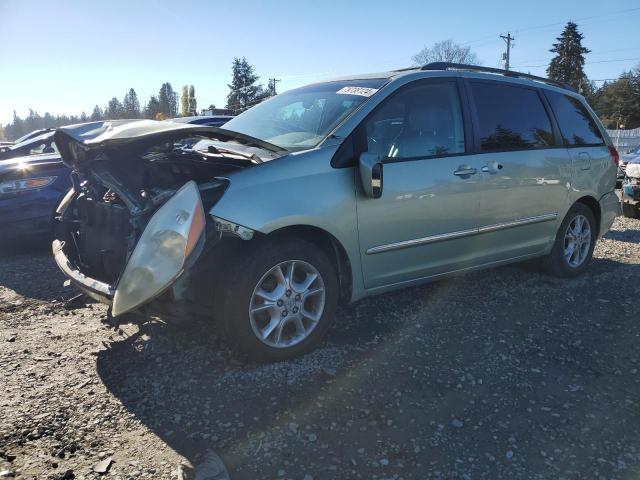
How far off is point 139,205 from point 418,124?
203 cm

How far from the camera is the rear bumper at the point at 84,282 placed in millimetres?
2908

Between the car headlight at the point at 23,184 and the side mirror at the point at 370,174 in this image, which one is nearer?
the side mirror at the point at 370,174

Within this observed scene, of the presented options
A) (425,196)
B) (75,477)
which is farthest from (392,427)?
(425,196)

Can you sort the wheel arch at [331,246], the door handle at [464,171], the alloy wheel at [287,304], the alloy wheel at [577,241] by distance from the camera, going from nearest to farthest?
the alloy wheel at [287,304], the wheel arch at [331,246], the door handle at [464,171], the alloy wheel at [577,241]

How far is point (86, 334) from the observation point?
3629mm

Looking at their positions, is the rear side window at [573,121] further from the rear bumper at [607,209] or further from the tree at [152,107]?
the tree at [152,107]

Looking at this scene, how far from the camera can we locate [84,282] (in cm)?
315

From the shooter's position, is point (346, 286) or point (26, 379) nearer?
point (26, 379)

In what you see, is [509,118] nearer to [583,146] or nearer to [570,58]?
[583,146]

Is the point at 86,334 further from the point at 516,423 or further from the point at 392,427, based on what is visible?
the point at 516,423

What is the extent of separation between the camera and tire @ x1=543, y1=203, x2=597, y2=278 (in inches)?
195

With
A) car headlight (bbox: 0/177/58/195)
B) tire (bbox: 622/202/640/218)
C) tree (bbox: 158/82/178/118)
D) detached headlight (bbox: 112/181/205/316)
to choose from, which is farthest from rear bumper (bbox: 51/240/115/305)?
tree (bbox: 158/82/178/118)

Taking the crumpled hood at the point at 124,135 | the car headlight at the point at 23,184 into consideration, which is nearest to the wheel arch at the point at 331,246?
the crumpled hood at the point at 124,135

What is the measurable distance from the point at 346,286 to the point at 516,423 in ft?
4.46
